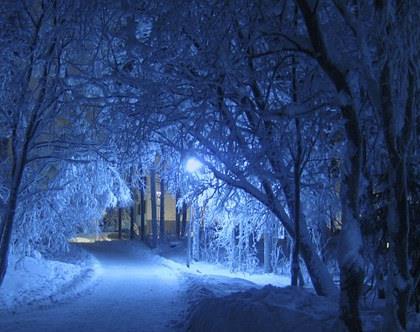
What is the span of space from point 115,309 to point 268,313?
16.6ft

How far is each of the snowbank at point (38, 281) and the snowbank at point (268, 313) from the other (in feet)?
17.1

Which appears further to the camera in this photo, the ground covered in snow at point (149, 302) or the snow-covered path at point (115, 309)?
the snow-covered path at point (115, 309)

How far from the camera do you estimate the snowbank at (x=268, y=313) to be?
23.0ft

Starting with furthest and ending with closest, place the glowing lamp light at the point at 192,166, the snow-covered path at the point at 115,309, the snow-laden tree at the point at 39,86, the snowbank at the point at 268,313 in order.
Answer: the glowing lamp light at the point at 192,166
the snow-laden tree at the point at 39,86
the snow-covered path at the point at 115,309
the snowbank at the point at 268,313

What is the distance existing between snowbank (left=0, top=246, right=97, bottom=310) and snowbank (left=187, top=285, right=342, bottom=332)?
5.22 metres

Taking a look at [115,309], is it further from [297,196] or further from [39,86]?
[39,86]

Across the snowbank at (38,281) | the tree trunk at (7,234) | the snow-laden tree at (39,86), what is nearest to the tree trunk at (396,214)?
the snow-laden tree at (39,86)

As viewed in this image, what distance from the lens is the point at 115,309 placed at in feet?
38.6

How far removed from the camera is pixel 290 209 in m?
12.1

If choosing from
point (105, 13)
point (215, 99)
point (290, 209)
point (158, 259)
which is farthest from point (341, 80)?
point (158, 259)

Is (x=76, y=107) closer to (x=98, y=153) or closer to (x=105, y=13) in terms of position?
(x=98, y=153)

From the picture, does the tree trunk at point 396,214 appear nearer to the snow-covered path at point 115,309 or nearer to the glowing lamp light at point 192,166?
the snow-covered path at point 115,309

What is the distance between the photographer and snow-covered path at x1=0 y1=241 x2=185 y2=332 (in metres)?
9.74

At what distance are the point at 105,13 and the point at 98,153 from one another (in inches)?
161
